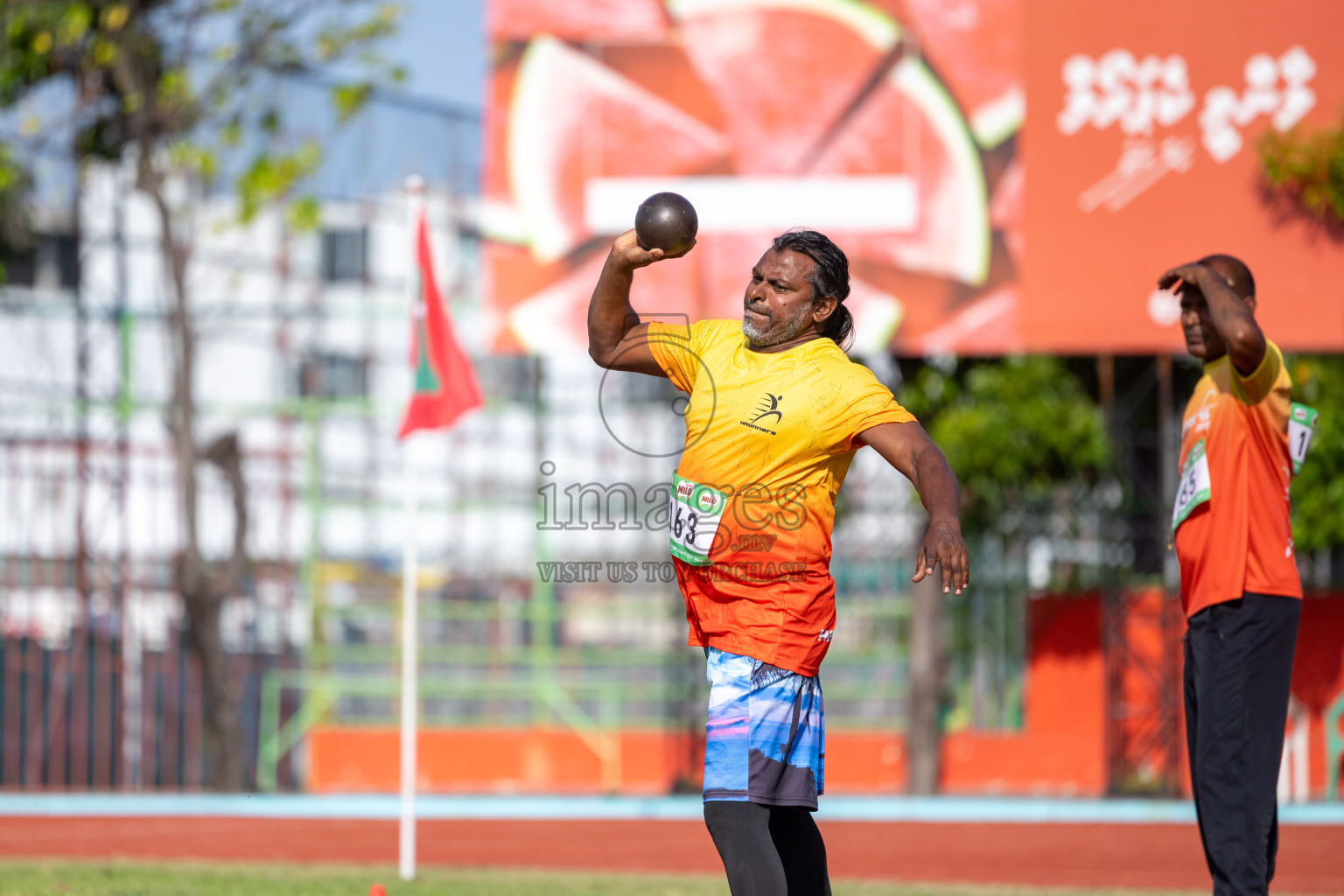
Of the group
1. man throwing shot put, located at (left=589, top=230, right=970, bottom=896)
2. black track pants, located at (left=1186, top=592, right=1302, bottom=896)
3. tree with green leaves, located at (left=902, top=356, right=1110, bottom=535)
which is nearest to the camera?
man throwing shot put, located at (left=589, top=230, right=970, bottom=896)

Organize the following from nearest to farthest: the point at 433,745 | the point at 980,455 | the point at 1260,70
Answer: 1. the point at 1260,70
2. the point at 980,455
3. the point at 433,745

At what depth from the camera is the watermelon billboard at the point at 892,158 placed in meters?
10.9

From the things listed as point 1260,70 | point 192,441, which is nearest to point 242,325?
point 192,441

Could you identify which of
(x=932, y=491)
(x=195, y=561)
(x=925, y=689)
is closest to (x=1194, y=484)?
(x=932, y=491)

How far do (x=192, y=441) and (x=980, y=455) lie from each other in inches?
254

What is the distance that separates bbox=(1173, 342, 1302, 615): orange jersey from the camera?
166 inches

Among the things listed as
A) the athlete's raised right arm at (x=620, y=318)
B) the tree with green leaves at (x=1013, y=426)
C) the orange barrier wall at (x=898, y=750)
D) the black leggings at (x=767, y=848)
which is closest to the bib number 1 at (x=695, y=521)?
the athlete's raised right arm at (x=620, y=318)

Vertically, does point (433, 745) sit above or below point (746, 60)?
below

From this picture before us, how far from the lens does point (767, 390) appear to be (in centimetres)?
355

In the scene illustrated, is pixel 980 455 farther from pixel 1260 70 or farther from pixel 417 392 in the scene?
pixel 417 392

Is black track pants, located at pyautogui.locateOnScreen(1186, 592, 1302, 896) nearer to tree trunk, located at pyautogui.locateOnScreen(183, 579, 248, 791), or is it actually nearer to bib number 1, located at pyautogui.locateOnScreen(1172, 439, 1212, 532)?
bib number 1, located at pyautogui.locateOnScreen(1172, 439, 1212, 532)

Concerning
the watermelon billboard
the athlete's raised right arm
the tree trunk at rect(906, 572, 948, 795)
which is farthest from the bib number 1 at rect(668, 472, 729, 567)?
the tree trunk at rect(906, 572, 948, 795)

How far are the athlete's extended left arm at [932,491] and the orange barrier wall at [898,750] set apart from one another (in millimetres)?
9281

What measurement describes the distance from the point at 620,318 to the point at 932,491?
3.25 feet
